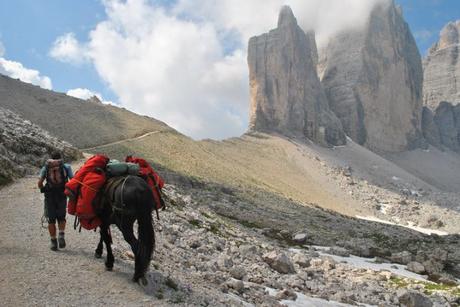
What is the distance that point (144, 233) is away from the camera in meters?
9.17

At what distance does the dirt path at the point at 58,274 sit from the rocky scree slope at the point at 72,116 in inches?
2428

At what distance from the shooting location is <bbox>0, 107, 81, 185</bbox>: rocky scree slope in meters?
23.0

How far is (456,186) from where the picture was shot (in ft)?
503

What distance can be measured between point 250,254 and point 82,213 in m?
10.6

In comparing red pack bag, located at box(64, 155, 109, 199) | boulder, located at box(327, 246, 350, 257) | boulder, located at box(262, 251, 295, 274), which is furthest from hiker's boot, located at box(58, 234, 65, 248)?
boulder, located at box(327, 246, 350, 257)

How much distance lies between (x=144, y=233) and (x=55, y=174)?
13.0 ft

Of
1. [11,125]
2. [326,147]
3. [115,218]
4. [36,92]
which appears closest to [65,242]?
[115,218]

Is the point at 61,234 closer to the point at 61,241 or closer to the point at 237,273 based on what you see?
the point at 61,241

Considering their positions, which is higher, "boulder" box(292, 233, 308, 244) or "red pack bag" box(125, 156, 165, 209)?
"red pack bag" box(125, 156, 165, 209)

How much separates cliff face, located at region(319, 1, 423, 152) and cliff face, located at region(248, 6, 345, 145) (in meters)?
15.6

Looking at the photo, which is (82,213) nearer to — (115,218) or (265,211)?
(115,218)

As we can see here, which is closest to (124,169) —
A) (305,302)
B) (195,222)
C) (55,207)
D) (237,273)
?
(55,207)

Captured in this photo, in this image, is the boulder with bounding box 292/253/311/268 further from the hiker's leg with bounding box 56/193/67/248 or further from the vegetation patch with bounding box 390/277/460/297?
the hiker's leg with bounding box 56/193/67/248

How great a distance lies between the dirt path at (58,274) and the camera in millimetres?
8680
